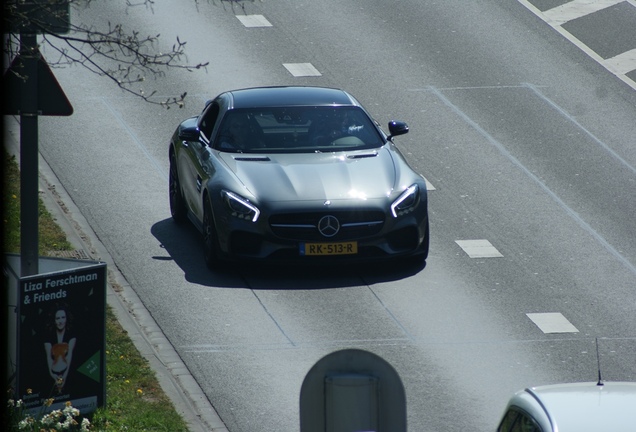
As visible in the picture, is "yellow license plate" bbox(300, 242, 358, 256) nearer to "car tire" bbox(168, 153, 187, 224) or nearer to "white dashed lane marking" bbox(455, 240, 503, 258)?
"white dashed lane marking" bbox(455, 240, 503, 258)

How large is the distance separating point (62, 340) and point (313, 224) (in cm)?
461

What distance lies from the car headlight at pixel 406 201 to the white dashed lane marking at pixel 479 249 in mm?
1120

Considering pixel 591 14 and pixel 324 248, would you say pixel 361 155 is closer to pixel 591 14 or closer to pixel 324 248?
pixel 324 248

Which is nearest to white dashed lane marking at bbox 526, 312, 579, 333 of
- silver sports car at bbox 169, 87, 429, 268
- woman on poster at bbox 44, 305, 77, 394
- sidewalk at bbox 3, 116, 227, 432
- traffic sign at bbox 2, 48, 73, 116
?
silver sports car at bbox 169, 87, 429, 268

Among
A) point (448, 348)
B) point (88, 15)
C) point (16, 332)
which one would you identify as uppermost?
point (16, 332)

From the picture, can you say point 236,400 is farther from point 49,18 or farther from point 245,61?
point 245,61

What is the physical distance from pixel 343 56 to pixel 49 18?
1459cm

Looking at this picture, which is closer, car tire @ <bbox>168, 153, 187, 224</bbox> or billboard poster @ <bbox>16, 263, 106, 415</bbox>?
billboard poster @ <bbox>16, 263, 106, 415</bbox>

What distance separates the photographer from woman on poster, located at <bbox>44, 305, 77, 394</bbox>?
33.2 ft

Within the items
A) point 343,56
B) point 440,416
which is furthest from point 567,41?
point 440,416

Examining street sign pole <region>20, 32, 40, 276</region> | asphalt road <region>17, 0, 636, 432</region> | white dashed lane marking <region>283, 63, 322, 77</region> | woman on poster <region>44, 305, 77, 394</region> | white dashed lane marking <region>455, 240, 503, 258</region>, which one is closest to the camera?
street sign pole <region>20, 32, 40, 276</region>

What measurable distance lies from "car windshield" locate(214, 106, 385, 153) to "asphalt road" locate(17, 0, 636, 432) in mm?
1328

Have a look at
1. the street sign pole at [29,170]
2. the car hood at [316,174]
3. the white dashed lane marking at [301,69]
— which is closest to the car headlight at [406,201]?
the car hood at [316,174]

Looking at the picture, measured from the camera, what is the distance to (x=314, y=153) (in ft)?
50.5
